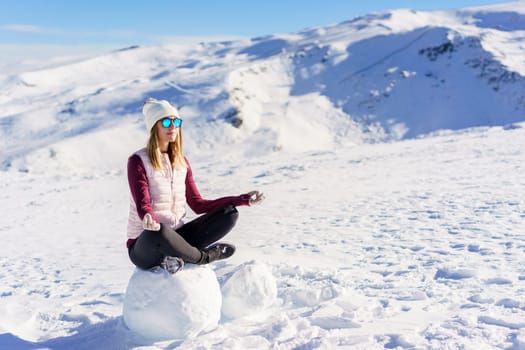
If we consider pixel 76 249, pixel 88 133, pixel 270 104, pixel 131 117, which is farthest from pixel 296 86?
pixel 76 249

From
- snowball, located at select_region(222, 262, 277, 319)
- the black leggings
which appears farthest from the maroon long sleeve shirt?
snowball, located at select_region(222, 262, 277, 319)

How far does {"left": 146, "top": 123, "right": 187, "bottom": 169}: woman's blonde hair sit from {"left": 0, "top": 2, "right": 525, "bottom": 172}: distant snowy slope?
1110 inches

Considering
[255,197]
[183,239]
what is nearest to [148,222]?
[183,239]

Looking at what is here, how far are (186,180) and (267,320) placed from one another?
1.32 metres

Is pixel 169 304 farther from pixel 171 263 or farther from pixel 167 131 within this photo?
pixel 167 131

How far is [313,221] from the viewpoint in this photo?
343 inches

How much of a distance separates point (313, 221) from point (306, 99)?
33210mm

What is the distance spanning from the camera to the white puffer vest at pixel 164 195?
3.82m

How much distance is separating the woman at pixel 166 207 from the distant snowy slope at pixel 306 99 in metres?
28.2

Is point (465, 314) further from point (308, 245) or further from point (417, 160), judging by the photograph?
point (417, 160)

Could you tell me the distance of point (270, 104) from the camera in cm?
4112

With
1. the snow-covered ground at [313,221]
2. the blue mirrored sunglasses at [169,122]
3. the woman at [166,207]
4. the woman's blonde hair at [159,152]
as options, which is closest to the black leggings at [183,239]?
the woman at [166,207]

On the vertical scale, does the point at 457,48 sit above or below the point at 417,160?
above

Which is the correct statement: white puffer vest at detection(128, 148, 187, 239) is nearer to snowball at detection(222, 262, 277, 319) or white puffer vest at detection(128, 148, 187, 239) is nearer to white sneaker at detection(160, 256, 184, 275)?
white sneaker at detection(160, 256, 184, 275)
